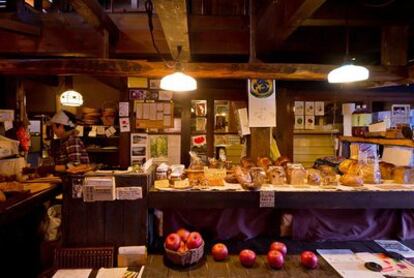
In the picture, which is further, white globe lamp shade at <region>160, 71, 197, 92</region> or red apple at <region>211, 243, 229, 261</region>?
white globe lamp shade at <region>160, 71, 197, 92</region>

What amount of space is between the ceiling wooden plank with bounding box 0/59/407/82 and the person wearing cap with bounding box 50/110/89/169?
3.54 ft

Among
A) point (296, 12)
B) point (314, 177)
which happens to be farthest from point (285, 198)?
point (296, 12)

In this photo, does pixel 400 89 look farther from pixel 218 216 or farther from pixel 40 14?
pixel 40 14

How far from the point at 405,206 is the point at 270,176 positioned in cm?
111

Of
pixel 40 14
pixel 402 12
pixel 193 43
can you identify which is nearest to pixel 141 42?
pixel 193 43

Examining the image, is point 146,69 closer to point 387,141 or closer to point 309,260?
point 309,260

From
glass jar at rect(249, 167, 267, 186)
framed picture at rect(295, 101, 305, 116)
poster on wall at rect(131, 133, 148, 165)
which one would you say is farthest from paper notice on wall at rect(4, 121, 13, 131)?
framed picture at rect(295, 101, 305, 116)

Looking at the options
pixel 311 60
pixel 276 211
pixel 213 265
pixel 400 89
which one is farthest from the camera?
pixel 400 89

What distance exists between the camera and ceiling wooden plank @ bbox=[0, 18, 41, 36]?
321cm

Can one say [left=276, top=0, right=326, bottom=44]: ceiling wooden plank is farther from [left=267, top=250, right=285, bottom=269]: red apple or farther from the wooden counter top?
[left=267, top=250, right=285, bottom=269]: red apple

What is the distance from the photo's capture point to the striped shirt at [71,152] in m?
3.95

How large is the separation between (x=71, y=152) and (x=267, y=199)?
9.48ft

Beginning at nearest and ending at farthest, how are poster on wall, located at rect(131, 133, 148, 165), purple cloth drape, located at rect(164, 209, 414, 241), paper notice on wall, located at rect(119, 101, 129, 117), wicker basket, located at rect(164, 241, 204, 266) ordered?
wicker basket, located at rect(164, 241, 204, 266) < purple cloth drape, located at rect(164, 209, 414, 241) < paper notice on wall, located at rect(119, 101, 129, 117) < poster on wall, located at rect(131, 133, 148, 165)

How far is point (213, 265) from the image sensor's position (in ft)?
6.98
